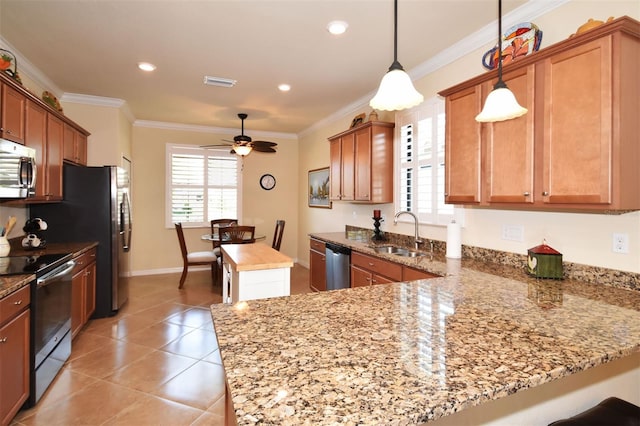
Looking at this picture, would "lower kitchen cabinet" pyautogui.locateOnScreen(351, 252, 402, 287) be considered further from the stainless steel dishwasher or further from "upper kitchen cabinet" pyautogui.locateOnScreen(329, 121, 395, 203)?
"upper kitchen cabinet" pyautogui.locateOnScreen(329, 121, 395, 203)

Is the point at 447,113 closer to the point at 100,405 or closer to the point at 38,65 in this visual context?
the point at 100,405

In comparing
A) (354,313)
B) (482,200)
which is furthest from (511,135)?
(354,313)

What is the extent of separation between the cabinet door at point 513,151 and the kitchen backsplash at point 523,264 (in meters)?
0.55

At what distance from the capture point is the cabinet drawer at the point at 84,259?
3206 millimetres

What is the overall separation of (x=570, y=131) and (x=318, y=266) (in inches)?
127

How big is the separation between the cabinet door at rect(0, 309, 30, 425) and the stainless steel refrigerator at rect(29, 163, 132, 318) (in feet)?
5.89

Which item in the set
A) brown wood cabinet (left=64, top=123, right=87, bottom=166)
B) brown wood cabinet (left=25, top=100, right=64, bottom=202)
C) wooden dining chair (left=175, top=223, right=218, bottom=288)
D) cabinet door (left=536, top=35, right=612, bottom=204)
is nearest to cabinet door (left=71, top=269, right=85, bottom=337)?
brown wood cabinet (left=25, top=100, right=64, bottom=202)

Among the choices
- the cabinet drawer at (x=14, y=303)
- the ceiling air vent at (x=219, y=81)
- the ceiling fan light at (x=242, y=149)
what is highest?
the ceiling air vent at (x=219, y=81)

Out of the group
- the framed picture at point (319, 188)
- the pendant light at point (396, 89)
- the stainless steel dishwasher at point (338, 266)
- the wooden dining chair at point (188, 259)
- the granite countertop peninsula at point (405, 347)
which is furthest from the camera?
the framed picture at point (319, 188)

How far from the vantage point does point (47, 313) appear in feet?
7.91

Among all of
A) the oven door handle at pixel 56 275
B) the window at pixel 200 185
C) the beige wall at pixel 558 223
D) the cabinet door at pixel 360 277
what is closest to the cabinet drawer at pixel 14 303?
→ the oven door handle at pixel 56 275

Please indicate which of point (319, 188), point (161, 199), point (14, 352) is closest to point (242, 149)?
point (319, 188)

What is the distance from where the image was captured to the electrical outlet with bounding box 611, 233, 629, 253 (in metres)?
1.92

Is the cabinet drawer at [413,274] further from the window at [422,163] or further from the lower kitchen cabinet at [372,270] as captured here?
the window at [422,163]
